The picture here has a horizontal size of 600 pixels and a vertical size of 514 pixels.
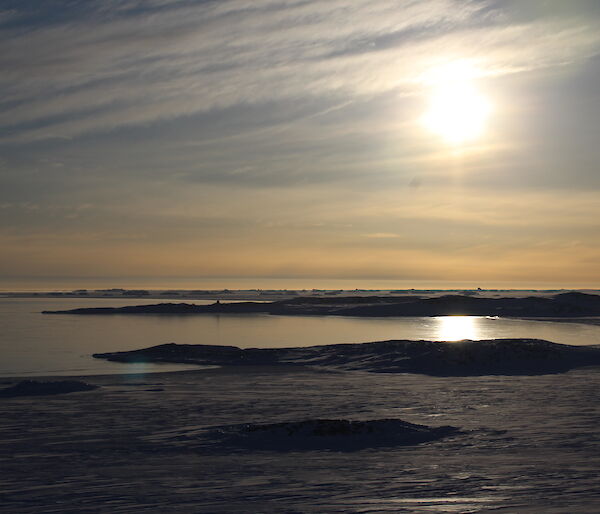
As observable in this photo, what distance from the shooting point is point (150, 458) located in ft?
45.5

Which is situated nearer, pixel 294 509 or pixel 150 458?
pixel 294 509

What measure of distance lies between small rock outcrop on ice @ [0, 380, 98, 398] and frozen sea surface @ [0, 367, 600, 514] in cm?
74

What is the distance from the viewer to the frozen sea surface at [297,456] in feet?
35.6

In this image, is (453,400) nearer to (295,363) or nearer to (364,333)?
(295,363)

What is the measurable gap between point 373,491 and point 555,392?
1313cm

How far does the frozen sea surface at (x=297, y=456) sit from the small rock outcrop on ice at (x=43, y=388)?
736 millimetres

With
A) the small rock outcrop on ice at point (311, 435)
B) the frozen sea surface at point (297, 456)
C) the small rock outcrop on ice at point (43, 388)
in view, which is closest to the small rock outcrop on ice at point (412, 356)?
the frozen sea surface at point (297, 456)

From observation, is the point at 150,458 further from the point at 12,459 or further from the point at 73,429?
the point at 73,429

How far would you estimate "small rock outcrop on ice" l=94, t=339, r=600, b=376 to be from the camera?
29.4m

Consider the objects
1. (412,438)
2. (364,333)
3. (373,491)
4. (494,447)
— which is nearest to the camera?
(373,491)

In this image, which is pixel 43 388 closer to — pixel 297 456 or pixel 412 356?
pixel 297 456

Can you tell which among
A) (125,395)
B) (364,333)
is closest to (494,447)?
(125,395)

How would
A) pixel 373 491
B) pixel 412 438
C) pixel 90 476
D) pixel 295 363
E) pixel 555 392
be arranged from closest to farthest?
1. pixel 373 491
2. pixel 90 476
3. pixel 412 438
4. pixel 555 392
5. pixel 295 363

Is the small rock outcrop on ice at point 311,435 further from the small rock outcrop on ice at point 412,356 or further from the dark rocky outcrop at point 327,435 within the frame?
the small rock outcrop on ice at point 412,356
